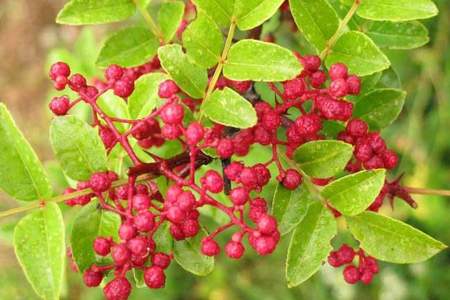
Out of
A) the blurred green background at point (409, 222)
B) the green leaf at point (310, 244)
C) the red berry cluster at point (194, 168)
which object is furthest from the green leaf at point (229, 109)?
the blurred green background at point (409, 222)

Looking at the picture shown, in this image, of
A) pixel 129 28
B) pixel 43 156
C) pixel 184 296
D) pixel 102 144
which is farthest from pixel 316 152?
pixel 43 156

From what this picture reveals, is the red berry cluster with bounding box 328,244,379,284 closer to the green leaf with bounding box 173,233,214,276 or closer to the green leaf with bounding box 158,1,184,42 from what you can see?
the green leaf with bounding box 173,233,214,276

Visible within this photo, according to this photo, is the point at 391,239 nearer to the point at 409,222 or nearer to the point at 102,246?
the point at 102,246

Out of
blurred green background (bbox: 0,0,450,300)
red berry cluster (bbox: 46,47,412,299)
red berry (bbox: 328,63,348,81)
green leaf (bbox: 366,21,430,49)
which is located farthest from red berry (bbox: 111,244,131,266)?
blurred green background (bbox: 0,0,450,300)

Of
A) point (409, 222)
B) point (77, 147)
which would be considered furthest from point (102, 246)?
point (409, 222)

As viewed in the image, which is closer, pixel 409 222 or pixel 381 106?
pixel 381 106

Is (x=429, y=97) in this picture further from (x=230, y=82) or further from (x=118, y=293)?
(x=118, y=293)
